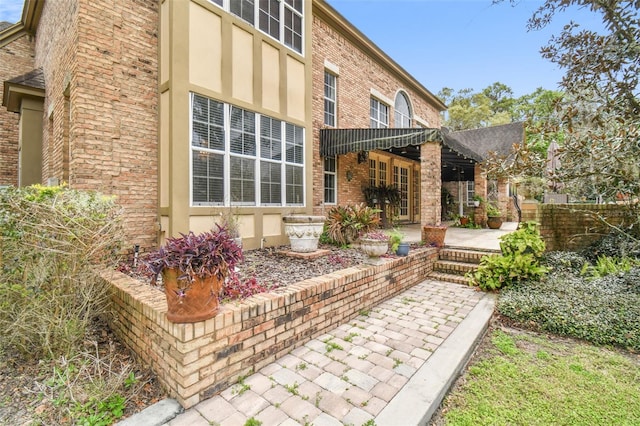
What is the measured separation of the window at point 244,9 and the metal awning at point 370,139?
11.2 ft

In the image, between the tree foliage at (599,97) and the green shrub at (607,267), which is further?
the green shrub at (607,267)

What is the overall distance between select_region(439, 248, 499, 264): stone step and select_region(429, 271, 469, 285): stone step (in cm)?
44

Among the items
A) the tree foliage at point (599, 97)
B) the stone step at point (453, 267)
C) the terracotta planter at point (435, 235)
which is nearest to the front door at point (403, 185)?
the terracotta planter at point (435, 235)

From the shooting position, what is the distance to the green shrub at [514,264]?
201 inches

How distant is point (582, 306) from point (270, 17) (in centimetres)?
794

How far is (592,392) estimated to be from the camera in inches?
102

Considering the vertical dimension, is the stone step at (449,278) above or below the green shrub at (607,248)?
below

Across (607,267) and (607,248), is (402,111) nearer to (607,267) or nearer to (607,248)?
(607,248)

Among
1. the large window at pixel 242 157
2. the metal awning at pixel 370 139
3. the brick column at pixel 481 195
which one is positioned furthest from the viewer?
the brick column at pixel 481 195

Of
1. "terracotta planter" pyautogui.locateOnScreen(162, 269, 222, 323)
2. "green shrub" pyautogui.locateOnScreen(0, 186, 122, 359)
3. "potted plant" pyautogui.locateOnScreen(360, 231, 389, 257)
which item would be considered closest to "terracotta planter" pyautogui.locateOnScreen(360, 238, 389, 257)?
"potted plant" pyautogui.locateOnScreen(360, 231, 389, 257)

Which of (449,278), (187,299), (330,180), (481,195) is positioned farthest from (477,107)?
(187,299)

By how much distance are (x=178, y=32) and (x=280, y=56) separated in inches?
96.1

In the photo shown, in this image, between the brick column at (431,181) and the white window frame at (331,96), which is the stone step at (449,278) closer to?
the brick column at (431,181)

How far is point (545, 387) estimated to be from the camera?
266 cm
